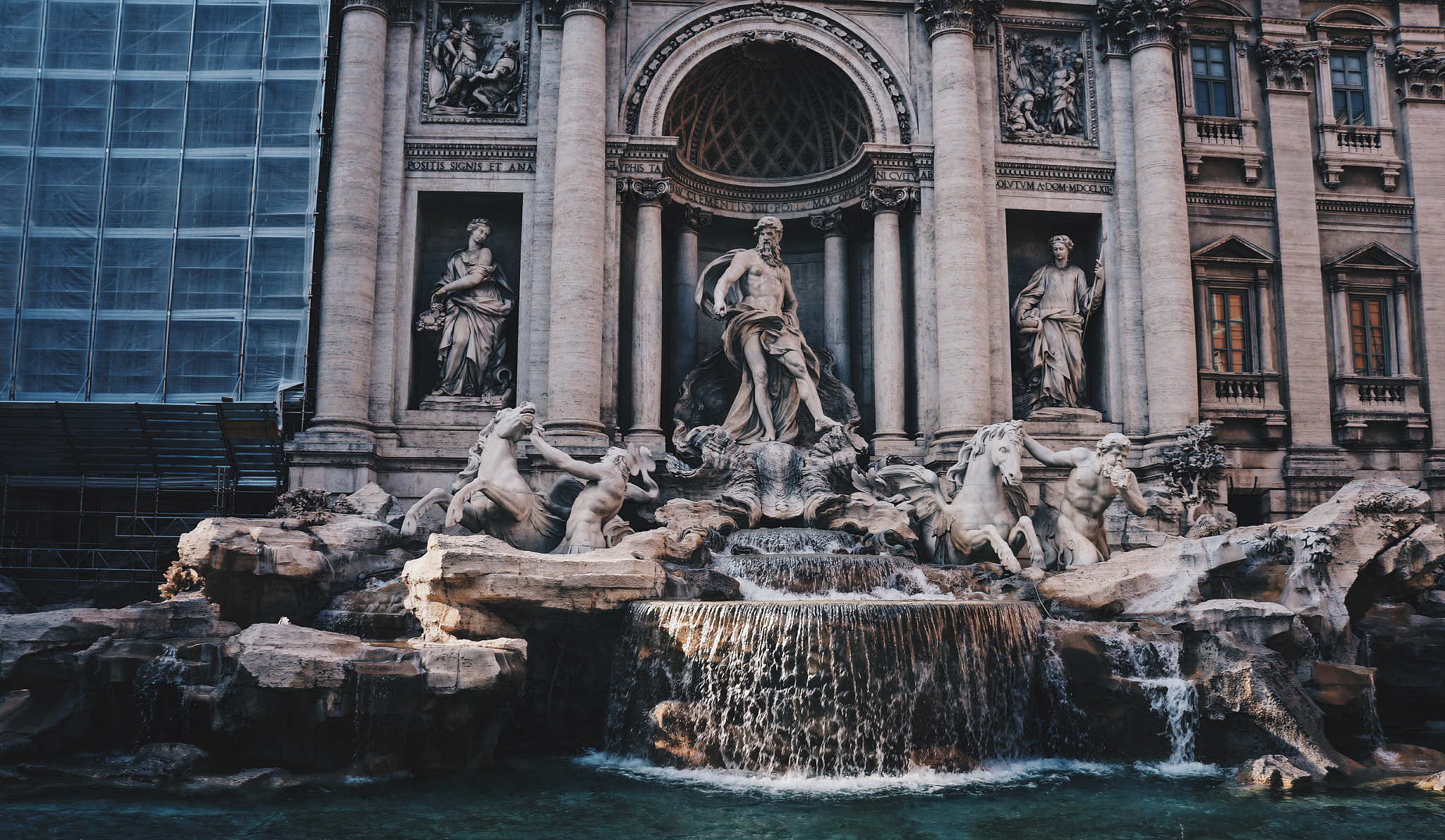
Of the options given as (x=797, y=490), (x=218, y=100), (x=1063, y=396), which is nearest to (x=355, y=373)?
(x=218, y=100)

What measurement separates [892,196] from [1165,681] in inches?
418

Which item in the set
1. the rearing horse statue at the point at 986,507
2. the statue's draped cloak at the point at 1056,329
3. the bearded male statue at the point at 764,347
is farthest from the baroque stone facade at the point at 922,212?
the rearing horse statue at the point at 986,507

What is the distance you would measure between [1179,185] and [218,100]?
58.0 feet

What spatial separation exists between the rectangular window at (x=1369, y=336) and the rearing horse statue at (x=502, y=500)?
51.2 feet

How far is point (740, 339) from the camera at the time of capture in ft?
58.2

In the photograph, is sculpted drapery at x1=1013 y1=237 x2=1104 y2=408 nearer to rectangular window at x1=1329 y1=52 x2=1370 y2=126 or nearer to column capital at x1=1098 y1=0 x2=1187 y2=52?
column capital at x1=1098 y1=0 x2=1187 y2=52

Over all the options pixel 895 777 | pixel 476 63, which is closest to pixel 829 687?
pixel 895 777

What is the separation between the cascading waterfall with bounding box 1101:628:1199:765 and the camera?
1060 cm

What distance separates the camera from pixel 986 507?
14.4m

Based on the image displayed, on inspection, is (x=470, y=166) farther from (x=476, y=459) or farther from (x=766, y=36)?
(x=476, y=459)

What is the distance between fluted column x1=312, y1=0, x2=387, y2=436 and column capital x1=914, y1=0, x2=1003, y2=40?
9.74m

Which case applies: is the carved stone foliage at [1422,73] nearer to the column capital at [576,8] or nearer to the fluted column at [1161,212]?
the fluted column at [1161,212]

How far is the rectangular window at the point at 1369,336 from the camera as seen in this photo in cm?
2019

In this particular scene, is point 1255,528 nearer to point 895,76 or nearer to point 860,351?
point 860,351
